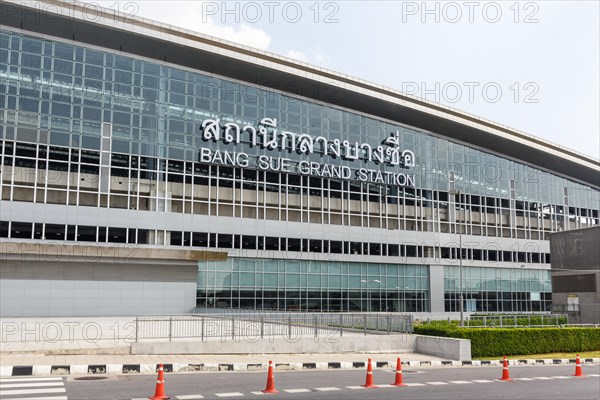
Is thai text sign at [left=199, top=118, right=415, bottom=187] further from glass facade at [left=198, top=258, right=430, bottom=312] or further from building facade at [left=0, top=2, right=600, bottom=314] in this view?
glass facade at [left=198, top=258, right=430, bottom=312]

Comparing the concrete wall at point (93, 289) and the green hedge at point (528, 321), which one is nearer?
the green hedge at point (528, 321)

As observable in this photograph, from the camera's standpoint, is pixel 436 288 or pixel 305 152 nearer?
pixel 305 152

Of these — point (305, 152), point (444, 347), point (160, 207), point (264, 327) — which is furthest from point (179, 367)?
point (305, 152)

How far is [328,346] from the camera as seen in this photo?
29984 millimetres

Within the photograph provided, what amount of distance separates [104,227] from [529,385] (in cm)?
3558

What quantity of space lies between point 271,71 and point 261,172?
8895 millimetres

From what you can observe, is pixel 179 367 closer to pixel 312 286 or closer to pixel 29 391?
pixel 29 391

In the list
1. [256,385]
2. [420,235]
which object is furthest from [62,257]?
[420,235]

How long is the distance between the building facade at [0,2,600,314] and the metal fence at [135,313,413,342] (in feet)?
34.3

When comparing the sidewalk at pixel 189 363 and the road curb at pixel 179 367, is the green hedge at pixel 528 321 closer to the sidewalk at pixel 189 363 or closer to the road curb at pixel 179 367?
the sidewalk at pixel 189 363

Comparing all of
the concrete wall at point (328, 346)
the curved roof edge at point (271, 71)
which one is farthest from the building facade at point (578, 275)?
the curved roof edge at point (271, 71)

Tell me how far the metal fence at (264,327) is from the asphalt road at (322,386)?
597cm

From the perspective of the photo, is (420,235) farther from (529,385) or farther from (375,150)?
(529,385)

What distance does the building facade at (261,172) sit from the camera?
156ft
